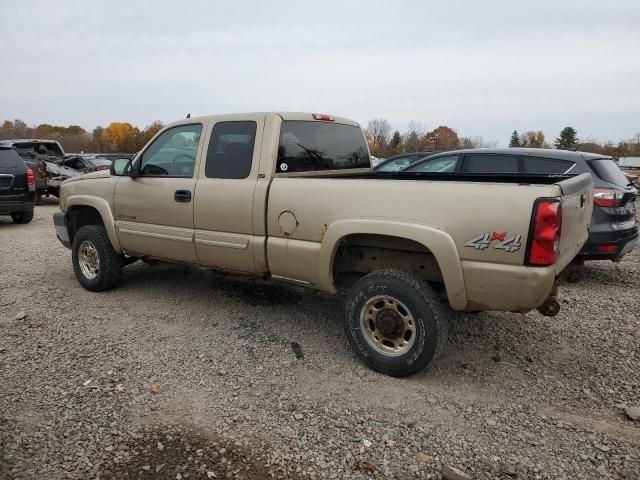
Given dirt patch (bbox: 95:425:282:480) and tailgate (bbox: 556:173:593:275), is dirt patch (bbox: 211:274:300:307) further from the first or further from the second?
tailgate (bbox: 556:173:593:275)

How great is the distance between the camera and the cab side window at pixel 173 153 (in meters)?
4.50

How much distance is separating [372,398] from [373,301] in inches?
26.9

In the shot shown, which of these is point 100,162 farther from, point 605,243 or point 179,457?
point 179,457

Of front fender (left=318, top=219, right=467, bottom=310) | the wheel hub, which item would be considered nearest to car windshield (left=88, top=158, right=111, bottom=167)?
front fender (left=318, top=219, right=467, bottom=310)

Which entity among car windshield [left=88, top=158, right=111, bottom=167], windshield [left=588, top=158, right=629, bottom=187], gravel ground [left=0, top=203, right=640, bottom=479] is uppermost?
windshield [left=588, top=158, right=629, bottom=187]

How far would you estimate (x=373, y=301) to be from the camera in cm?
347

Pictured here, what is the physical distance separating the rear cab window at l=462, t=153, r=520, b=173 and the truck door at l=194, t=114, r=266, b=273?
3.45 metres

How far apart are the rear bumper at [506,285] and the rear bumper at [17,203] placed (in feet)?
32.5

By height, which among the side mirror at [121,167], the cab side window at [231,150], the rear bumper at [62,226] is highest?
the cab side window at [231,150]

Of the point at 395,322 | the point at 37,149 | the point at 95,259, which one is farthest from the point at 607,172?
the point at 37,149

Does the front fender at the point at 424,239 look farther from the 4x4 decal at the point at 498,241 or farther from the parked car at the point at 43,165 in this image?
the parked car at the point at 43,165

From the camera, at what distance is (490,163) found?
6227 mm

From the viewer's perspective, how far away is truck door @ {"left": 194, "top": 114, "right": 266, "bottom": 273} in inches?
156

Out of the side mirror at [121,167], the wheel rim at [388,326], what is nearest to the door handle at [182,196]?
the side mirror at [121,167]
